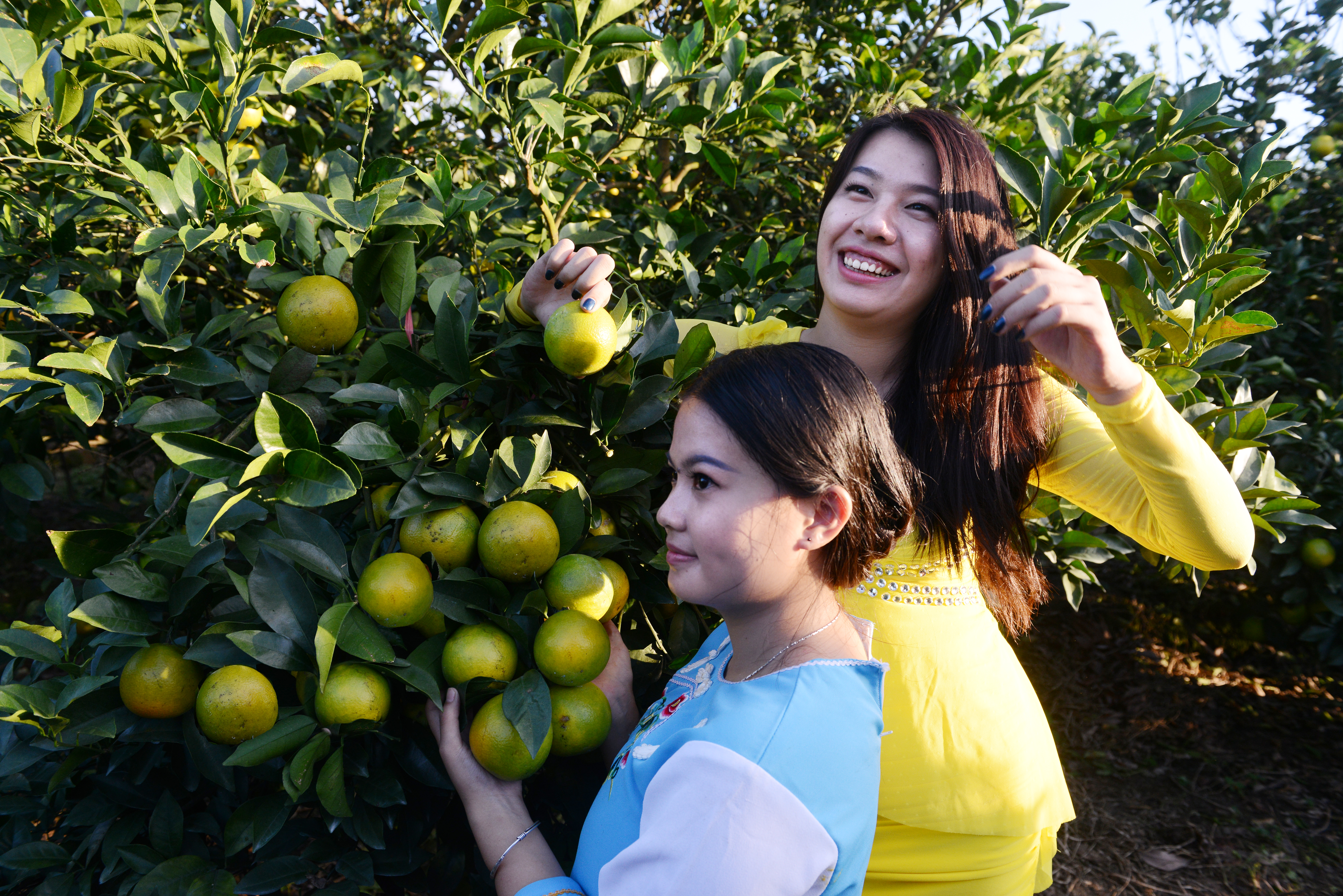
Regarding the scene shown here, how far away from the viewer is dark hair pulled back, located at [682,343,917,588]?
1000 millimetres

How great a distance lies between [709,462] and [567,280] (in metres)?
0.42

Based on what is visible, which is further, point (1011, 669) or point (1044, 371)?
point (1044, 371)

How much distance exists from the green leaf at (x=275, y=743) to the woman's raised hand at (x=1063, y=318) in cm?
99

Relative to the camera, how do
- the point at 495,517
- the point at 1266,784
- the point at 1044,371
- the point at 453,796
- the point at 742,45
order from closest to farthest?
the point at 495,517 → the point at 453,796 → the point at 1044,371 → the point at 742,45 → the point at 1266,784

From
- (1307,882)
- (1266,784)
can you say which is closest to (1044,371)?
(1307,882)

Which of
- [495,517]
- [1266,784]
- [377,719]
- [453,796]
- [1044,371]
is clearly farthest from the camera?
[1266,784]

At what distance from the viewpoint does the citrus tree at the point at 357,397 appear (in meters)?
1.04

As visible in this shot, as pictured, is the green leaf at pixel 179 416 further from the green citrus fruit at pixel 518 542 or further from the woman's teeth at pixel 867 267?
the woman's teeth at pixel 867 267

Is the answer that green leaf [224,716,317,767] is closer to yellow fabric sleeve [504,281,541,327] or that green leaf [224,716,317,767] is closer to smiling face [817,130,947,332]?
yellow fabric sleeve [504,281,541,327]

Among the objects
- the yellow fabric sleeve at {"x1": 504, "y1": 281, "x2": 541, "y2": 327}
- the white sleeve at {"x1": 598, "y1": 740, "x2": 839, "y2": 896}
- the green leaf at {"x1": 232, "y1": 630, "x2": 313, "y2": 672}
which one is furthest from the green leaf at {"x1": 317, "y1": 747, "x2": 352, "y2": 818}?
the yellow fabric sleeve at {"x1": 504, "y1": 281, "x2": 541, "y2": 327}

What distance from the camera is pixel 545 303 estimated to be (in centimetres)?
130

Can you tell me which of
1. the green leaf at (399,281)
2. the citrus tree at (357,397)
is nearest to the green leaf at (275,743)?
the citrus tree at (357,397)

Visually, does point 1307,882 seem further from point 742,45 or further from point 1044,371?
point 742,45

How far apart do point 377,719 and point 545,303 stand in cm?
66
